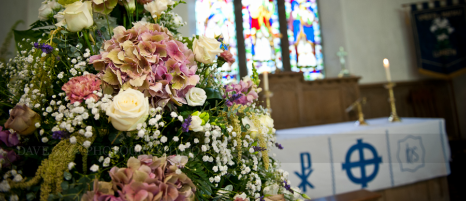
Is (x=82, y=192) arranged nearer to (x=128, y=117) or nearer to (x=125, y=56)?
(x=128, y=117)

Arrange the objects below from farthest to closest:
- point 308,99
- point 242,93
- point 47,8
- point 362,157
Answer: point 308,99, point 362,157, point 242,93, point 47,8

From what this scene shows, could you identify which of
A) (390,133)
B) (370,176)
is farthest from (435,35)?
(370,176)

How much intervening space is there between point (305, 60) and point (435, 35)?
2.49 metres

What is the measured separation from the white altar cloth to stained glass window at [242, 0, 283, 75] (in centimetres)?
260

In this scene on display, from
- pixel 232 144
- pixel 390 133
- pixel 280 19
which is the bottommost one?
pixel 390 133

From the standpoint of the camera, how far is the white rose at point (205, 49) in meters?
0.63

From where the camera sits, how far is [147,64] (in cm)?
56

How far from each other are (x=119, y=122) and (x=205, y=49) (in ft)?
0.87

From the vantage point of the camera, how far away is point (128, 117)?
466 mm

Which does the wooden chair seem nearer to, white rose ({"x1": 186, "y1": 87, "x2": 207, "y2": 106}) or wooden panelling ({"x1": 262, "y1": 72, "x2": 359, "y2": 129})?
white rose ({"x1": 186, "y1": 87, "x2": 207, "y2": 106})

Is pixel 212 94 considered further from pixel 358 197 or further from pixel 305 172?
pixel 305 172

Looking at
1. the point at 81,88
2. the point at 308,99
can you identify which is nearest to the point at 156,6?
the point at 81,88

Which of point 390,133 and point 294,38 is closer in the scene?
point 390,133

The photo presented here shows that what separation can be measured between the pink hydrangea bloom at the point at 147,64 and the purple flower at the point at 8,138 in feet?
0.73
